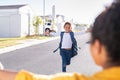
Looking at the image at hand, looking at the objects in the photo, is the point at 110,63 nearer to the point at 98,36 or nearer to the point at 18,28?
the point at 98,36

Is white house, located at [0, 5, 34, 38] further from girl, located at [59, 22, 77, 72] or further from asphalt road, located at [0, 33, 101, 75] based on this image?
girl, located at [59, 22, 77, 72]

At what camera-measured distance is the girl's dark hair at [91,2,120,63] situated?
3.62 ft

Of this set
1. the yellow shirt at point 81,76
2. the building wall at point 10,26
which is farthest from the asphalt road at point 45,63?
the building wall at point 10,26

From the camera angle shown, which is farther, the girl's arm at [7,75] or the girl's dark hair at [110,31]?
the girl's arm at [7,75]

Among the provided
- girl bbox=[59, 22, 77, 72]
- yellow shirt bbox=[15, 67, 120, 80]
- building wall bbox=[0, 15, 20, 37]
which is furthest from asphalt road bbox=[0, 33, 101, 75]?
building wall bbox=[0, 15, 20, 37]

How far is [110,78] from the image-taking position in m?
1.07

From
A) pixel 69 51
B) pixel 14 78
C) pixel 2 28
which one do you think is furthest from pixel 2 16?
pixel 14 78

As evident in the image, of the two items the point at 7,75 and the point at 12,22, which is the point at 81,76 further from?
the point at 12,22

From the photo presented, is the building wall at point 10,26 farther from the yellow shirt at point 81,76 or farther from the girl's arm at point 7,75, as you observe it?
the yellow shirt at point 81,76

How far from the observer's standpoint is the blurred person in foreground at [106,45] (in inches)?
43.3

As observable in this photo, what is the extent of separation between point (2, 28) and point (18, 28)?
1948mm

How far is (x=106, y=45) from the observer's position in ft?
3.69

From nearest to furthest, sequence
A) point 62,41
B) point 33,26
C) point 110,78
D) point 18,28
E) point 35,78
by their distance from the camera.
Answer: point 110,78 < point 35,78 < point 62,41 < point 18,28 < point 33,26

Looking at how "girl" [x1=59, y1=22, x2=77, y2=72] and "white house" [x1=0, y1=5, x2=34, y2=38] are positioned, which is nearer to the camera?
"girl" [x1=59, y1=22, x2=77, y2=72]
